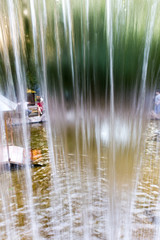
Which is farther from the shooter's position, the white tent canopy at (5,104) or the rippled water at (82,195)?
the white tent canopy at (5,104)

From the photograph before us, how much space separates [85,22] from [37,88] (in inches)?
45.1

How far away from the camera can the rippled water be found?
2.29m

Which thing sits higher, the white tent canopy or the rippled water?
the white tent canopy

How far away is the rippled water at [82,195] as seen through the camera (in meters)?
2.29

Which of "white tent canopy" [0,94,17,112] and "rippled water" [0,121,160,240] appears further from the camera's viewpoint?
"white tent canopy" [0,94,17,112]

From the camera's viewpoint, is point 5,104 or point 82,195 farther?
point 82,195

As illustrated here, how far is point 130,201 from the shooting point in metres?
2.75

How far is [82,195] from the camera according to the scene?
2.90 meters

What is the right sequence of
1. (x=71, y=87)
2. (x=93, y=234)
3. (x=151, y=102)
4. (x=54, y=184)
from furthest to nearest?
1. (x=54, y=184)
2. (x=151, y=102)
3. (x=71, y=87)
4. (x=93, y=234)

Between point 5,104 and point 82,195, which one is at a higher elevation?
point 5,104

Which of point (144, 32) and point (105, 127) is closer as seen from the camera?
point (144, 32)

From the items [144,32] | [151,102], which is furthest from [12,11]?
[151,102]

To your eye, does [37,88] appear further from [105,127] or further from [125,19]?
[125,19]

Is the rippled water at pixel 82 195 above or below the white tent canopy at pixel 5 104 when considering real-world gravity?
below
